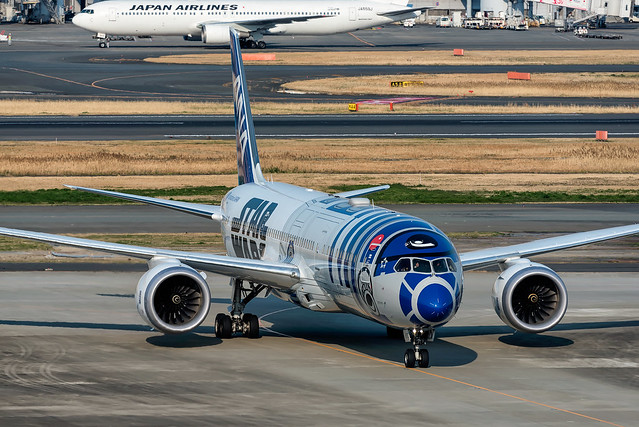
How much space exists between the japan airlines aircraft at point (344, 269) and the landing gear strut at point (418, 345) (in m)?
0.03

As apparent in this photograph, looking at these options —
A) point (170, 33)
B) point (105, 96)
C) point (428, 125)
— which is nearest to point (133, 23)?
point (170, 33)

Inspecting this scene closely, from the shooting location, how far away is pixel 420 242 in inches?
1015

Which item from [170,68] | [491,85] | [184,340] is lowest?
[184,340]

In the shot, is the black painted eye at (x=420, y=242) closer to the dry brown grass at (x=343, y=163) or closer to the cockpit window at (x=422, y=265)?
the cockpit window at (x=422, y=265)

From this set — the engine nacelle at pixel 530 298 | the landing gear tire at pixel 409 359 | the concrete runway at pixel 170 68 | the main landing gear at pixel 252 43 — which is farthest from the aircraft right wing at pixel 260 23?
the landing gear tire at pixel 409 359

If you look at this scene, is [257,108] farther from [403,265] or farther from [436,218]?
[403,265]

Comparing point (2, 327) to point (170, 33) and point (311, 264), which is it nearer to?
point (311, 264)

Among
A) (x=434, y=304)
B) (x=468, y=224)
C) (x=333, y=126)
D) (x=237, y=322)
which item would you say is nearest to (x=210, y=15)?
(x=333, y=126)

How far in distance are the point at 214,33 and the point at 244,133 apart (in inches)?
4713

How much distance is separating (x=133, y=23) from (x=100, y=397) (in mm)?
136786

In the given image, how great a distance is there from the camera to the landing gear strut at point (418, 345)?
85.2ft

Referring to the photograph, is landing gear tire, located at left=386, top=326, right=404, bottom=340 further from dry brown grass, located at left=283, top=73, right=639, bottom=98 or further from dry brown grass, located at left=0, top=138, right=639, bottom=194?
dry brown grass, located at left=283, top=73, right=639, bottom=98

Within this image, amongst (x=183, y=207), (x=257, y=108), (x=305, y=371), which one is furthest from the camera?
(x=257, y=108)

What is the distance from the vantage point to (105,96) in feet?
369
